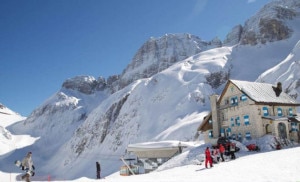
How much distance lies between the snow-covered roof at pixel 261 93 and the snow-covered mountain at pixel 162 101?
21004 millimetres

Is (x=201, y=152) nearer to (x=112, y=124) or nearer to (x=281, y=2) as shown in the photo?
(x=112, y=124)

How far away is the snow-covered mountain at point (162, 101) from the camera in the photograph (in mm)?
75531

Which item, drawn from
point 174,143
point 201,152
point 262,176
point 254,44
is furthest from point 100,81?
point 262,176

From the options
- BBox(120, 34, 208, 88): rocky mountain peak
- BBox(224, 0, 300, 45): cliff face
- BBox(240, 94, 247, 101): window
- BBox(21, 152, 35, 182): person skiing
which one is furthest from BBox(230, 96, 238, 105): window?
BBox(120, 34, 208, 88): rocky mountain peak

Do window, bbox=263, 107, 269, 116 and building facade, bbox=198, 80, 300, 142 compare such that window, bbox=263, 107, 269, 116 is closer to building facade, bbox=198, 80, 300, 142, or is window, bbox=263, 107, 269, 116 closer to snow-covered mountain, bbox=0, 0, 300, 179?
building facade, bbox=198, 80, 300, 142

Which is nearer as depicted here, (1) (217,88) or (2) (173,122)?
(2) (173,122)

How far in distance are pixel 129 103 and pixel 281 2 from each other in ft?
278

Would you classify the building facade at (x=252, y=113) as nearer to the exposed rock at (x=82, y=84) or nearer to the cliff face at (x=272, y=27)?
the cliff face at (x=272, y=27)

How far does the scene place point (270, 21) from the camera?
349ft

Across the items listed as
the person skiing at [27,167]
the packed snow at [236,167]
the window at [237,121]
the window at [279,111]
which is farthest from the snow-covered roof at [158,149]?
the person skiing at [27,167]

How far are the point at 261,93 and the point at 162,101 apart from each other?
158 ft

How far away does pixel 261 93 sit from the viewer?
39.8 metres

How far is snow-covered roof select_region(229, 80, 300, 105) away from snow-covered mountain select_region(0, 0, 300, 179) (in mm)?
21004

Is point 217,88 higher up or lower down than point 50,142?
higher up
